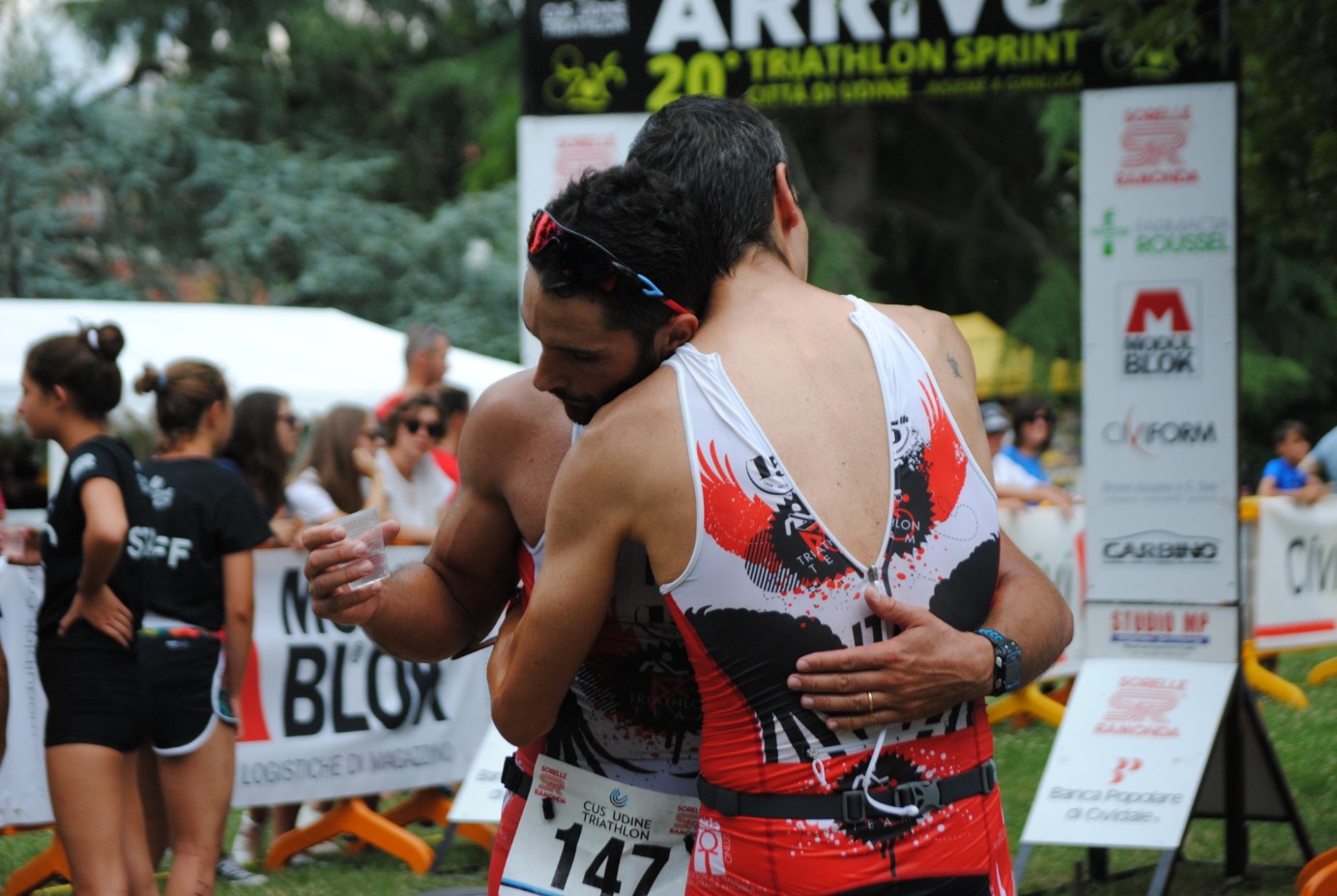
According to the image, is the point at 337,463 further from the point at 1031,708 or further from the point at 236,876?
the point at 1031,708

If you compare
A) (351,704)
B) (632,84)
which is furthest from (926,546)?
(351,704)

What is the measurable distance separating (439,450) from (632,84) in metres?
2.28

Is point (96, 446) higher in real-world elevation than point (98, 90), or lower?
lower

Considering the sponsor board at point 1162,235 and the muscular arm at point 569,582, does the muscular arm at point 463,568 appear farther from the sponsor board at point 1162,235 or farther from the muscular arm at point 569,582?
the sponsor board at point 1162,235

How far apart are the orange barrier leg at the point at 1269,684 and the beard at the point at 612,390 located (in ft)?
28.1

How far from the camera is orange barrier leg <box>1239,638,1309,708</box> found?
9.84m

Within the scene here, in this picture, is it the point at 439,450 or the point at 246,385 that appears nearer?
the point at 439,450

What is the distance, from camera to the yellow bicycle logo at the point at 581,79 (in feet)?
20.7

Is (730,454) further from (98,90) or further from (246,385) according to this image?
(98,90)

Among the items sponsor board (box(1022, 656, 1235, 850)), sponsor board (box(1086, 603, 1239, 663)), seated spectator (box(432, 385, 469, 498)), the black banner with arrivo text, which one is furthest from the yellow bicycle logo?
sponsor board (box(1022, 656, 1235, 850))

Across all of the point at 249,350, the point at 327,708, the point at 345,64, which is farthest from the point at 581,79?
the point at 345,64

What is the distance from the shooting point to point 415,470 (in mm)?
7430

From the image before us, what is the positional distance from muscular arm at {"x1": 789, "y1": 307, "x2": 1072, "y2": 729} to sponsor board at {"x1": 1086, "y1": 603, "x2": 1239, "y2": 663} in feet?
11.3

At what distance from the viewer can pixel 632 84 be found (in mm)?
6289
